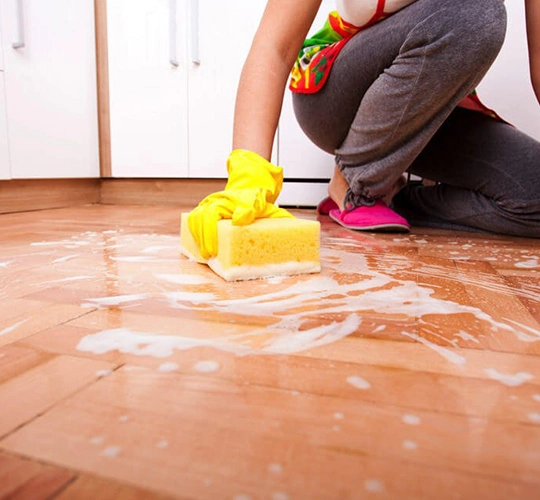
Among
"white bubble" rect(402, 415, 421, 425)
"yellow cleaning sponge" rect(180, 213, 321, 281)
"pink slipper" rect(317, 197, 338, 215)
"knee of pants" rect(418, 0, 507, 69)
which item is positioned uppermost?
"knee of pants" rect(418, 0, 507, 69)

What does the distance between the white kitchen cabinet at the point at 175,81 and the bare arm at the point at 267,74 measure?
1.01 metres

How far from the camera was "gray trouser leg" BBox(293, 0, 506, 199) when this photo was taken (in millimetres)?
860

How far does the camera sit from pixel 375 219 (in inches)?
41.6

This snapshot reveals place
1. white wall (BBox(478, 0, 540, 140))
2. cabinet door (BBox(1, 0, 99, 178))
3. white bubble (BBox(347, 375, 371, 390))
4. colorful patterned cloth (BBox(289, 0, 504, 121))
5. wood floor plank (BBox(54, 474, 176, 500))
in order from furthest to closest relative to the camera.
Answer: cabinet door (BBox(1, 0, 99, 178)) < white wall (BBox(478, 0, 540, 140)) < colorful patterned cloth (BBox(289, 0, 504, 121)) < white bubble (BBox(347, 375, 371, 390)) < wood floor plank (BBox(54, 474, 176, 500))

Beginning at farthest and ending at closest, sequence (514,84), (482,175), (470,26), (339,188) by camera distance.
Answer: (514,84) → (339,188) → (482,175) → (470,26)

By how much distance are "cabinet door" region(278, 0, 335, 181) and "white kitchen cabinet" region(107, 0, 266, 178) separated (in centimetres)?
20

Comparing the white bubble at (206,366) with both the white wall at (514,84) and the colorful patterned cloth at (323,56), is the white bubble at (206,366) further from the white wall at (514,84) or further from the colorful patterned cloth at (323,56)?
the white wall at (514,84)

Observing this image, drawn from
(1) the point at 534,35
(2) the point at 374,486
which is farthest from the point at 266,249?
(1) the point at 534,35

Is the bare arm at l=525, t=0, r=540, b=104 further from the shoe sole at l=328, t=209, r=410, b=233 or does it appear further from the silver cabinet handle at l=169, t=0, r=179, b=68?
the silver cabinet handle at l=169, t=0, r=179, b=68

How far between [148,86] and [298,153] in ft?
2.07

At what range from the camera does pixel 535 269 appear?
0.70 meters

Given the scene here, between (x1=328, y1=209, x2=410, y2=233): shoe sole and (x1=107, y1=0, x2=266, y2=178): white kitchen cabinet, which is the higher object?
(x1=107, y1=0, x2=266, y2=178): white kitchen cabinet

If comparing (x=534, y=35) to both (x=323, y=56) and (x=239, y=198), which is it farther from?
(x=239, y=198)

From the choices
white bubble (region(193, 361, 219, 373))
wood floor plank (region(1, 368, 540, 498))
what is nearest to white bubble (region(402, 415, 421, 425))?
wood floor plank (region(1, 368, 540, 498))
